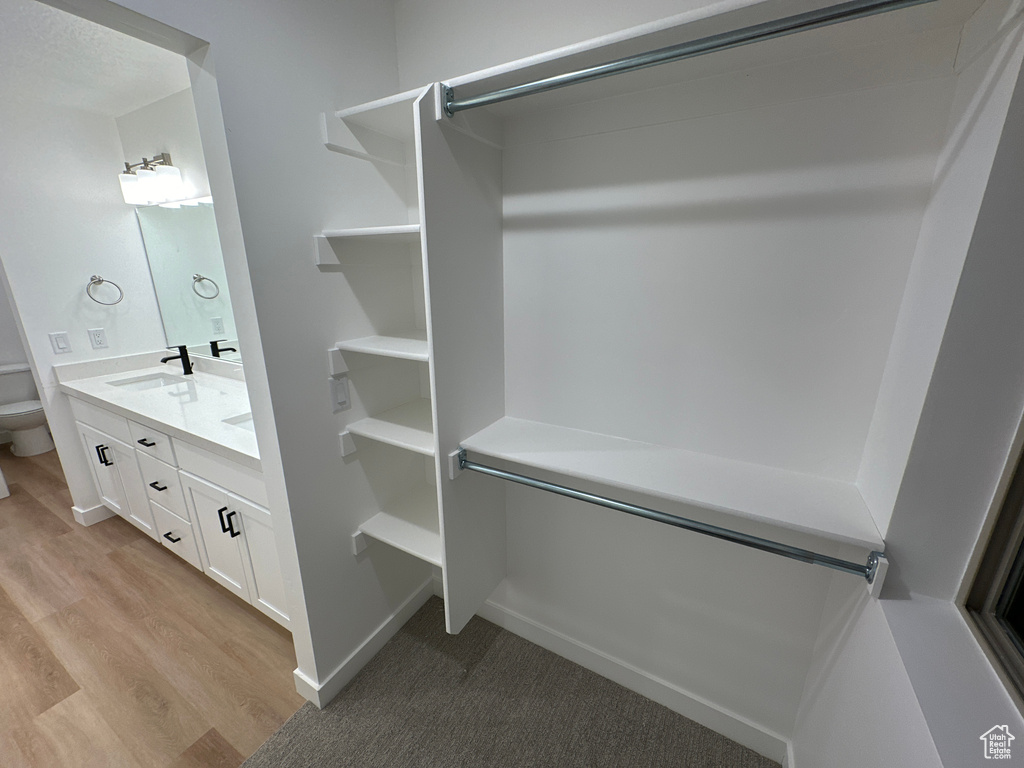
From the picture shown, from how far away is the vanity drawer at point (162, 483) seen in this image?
202 cm

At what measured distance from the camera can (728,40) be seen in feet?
2.52

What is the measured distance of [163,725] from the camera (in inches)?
60.2

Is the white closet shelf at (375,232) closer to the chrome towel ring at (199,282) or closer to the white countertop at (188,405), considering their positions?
the white countertop at (188,405)

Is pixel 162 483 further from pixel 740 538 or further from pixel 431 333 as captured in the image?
pixel 740 538

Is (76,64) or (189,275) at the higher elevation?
(76,64)

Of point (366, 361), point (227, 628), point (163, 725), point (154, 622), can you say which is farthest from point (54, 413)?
point (366, 361)

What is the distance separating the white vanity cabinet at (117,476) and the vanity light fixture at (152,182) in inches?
54.8

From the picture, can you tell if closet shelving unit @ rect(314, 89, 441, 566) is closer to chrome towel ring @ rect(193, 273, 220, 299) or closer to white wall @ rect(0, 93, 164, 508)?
chrome towel ring @ rect(193, 273, 220, 299)

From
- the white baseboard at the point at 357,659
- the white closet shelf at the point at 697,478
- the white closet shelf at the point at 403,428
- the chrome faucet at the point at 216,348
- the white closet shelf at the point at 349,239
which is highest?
the white closet shelf at the point at 349,239

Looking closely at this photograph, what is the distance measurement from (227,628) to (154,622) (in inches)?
13.7

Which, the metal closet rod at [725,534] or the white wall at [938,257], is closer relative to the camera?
the white wall at [938,257]

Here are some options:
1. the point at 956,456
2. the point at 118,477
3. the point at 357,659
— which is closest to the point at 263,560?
the point at 357,659

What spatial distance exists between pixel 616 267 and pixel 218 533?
2026 millimetres

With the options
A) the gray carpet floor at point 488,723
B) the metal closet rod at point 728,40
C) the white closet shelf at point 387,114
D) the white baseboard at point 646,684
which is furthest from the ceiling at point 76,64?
the white baseboard at point 646,684
